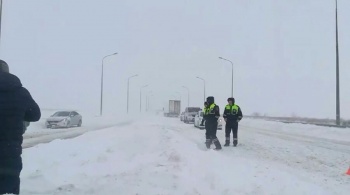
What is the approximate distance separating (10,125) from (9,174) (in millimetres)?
418

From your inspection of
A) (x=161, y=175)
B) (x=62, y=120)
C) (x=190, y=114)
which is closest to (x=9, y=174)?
(x=161, y=175)

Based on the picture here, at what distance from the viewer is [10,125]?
3658 millimetres

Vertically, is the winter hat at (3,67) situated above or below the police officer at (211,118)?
above

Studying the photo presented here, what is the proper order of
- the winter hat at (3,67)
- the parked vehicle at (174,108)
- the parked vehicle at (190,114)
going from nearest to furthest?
the winter hat at (3,67) → the parked vehicle at (190,114) → the parked vehicle at (174,108)

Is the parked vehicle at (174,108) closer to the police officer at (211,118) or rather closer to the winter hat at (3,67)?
the police officer at (211,118)

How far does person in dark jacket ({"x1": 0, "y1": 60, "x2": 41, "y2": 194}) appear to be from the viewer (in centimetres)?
360

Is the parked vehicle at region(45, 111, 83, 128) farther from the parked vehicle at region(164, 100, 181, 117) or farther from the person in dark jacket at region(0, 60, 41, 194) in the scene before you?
the parked vehicle at region(164, 100, 181, 117)

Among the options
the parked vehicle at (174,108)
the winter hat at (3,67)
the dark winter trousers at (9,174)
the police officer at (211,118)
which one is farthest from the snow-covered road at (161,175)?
the parked vehicle at (174,108)

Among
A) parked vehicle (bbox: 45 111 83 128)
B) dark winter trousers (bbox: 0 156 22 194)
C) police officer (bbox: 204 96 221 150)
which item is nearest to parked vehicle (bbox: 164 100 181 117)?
parked vehicle (bbox: 45 111 83 128)

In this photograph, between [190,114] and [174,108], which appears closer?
[190,114]

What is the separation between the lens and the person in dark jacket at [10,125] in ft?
11.8

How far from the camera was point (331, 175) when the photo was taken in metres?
9.91

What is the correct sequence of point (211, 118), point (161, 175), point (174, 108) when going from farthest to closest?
point (174, 108), point (211, 118), point (161, 175)

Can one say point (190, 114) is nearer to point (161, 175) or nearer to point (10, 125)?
point (161, 175)
